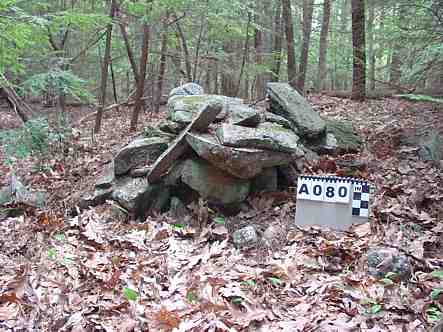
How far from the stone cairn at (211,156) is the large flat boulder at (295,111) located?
16 mm

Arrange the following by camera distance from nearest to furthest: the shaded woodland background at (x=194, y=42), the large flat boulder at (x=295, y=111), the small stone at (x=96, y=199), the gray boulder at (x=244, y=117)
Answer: the gray boulder at (x=244, y=117), the small stone at (x=96, y=199), the shaded woodland background at (x=194, y=42), the large flat boulder at (x=295, y=111)

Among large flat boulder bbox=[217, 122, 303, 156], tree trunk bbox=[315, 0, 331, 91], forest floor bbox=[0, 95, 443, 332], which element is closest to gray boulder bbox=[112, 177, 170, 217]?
forest floor bbox=[0, 95, 443, 332]

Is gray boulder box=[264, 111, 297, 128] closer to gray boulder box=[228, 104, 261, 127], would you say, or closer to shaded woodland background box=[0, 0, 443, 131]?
gray boulder box=[228, 104, 261, 127]

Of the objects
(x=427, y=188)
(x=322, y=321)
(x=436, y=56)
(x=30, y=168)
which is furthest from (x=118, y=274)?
(x=30, y=168)

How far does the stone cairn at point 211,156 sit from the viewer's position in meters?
5.55

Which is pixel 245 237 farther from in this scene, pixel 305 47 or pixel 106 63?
pixel 305 47

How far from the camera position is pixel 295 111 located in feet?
23.3

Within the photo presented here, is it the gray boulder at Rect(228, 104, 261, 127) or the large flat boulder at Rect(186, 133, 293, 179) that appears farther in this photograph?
the gray boulder at Rect(228, 104, 261, 127)

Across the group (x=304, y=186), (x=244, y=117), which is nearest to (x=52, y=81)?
(x=244, y=117)

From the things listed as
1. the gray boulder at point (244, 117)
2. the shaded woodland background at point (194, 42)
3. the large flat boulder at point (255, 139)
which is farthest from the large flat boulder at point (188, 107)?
the shaded woodland background at point (194, 42)

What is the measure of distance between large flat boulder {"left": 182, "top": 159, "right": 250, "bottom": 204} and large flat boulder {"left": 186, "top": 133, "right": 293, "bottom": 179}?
19cm

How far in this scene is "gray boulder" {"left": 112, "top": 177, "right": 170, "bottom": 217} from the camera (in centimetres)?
599

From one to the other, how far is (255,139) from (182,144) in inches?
42.3

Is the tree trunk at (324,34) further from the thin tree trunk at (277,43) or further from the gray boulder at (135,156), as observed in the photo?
the gray boulder at (135,156)
